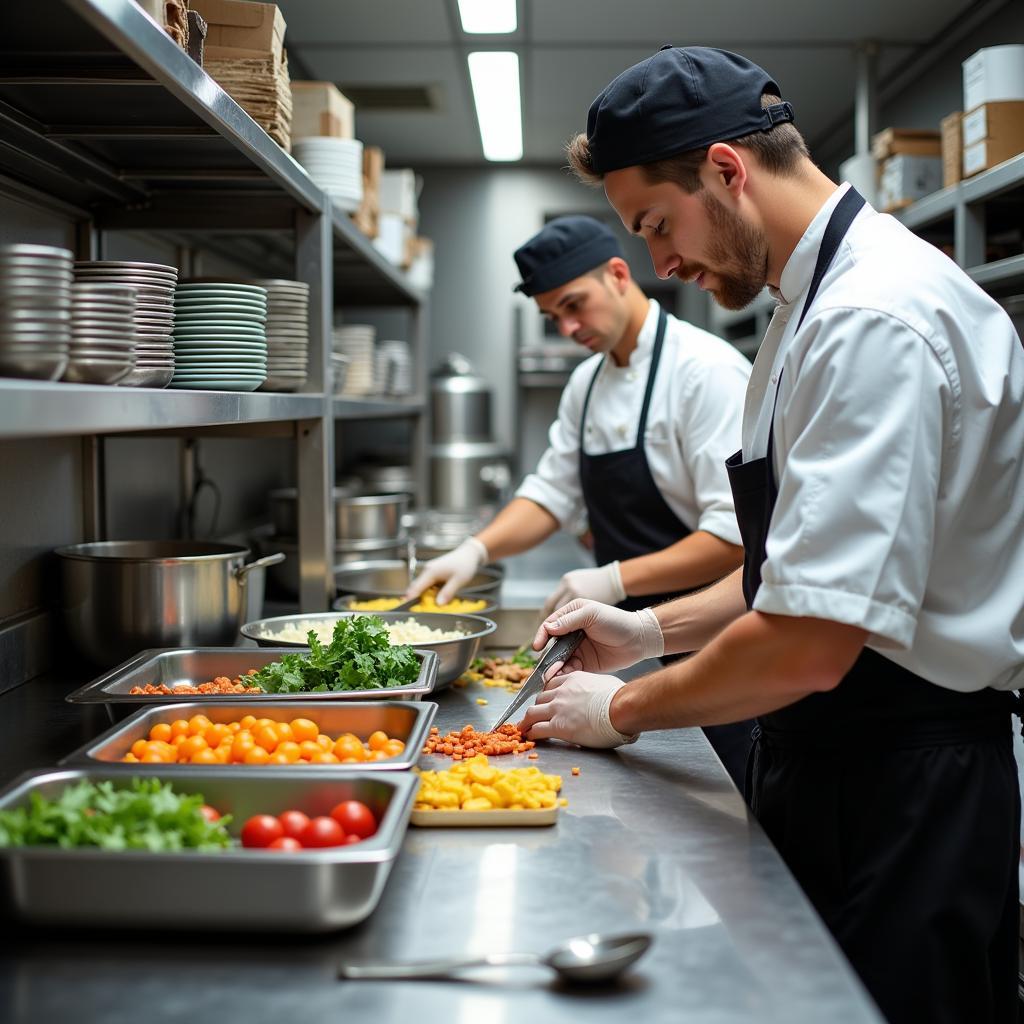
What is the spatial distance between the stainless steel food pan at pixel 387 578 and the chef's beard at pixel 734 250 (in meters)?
1.52

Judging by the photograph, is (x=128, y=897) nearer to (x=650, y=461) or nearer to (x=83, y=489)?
(x=83, y=489)

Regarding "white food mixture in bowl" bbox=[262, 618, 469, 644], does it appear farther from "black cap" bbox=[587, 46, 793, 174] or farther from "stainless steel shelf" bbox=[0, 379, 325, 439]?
"black cap" bbox=[587, 46, 793, 174]

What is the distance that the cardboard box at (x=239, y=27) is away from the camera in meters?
2.20

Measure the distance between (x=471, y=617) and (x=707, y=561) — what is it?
0.63 metres

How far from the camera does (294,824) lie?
1.27 metres

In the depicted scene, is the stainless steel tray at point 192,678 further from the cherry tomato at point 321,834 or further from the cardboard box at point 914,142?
the cardboard box at point 914,142

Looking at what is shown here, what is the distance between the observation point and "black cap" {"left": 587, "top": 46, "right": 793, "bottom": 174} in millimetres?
1629

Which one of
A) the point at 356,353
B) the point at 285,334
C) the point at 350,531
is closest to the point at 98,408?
the point at 285,334

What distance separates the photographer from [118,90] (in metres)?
1.69

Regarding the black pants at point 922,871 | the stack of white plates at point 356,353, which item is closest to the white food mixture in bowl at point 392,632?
the black pants at point 922,871

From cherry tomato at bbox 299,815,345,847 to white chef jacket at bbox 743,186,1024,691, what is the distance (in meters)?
0.58

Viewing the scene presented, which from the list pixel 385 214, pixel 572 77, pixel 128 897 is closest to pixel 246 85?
pixel 128 897

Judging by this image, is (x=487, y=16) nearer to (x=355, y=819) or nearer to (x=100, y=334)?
(x=100, y=334)

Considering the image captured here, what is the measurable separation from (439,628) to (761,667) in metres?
1.24
